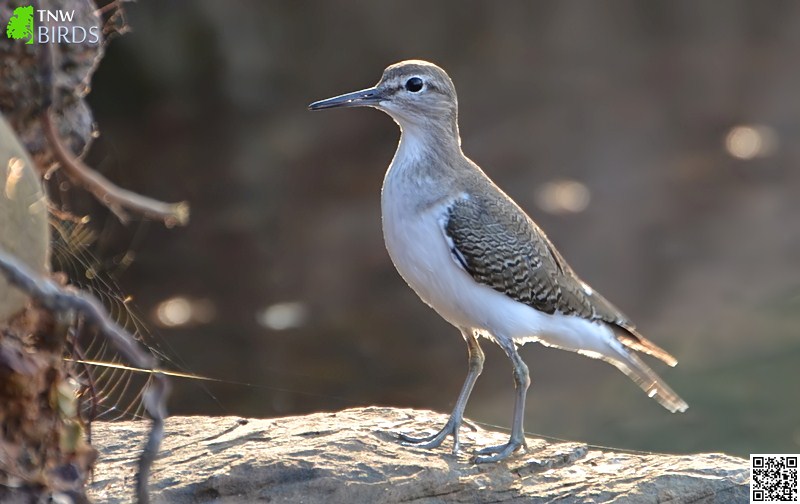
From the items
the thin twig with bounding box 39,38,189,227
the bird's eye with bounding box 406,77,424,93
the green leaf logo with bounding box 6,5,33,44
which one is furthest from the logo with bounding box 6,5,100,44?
the bird's eye with bounding box 406,77,424,93

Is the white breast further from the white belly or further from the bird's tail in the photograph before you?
the bird's tail

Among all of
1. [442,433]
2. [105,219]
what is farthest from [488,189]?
[105,219]

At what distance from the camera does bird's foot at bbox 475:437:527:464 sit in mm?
5203

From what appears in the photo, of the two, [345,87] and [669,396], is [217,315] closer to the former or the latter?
[345,87]

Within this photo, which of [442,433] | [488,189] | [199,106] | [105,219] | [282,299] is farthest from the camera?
[199,106]

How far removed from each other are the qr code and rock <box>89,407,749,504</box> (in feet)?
0.19

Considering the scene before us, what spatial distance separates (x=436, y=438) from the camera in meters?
5.37

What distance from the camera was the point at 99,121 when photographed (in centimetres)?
1188

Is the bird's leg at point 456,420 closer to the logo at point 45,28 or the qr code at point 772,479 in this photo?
the qr code at point 772,479

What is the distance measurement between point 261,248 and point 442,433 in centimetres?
664

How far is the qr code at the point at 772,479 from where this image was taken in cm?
505

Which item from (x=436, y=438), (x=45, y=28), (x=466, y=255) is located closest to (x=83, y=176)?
(x=45, y=28)

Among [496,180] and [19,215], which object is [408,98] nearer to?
[19,215]

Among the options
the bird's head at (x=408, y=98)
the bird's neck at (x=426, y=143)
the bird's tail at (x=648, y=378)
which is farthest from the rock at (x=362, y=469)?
the bird's head at (x=408, y=98)
